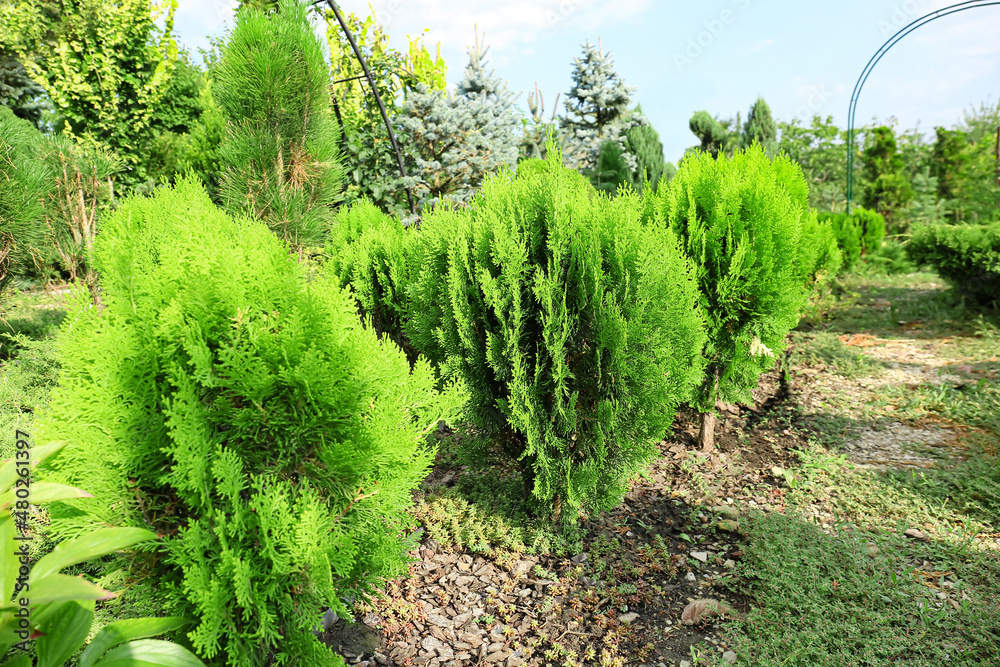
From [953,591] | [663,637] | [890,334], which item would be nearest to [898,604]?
[953,591]

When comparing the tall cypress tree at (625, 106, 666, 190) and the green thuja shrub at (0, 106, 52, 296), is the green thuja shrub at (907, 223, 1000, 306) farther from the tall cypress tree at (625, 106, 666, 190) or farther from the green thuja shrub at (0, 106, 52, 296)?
the green thuja shrub at (0, 106, 52, 296)

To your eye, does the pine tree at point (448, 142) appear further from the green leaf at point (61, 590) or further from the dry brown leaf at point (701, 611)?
the green leaf at point (61, 590)

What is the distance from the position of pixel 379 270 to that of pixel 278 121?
6.46ft

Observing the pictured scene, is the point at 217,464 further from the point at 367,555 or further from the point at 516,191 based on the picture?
the point at 516,191

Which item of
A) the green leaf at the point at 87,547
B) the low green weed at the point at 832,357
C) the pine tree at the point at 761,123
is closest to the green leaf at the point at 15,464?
the green leaf at the point at 87,547

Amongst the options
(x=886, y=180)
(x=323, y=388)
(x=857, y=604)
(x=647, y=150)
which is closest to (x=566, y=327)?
(x=323, y=388)

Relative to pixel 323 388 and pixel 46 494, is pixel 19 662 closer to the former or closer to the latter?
pixel 46 494

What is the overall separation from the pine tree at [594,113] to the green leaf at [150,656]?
13.4 metres

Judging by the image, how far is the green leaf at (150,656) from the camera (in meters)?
1.65

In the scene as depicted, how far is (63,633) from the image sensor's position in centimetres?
172

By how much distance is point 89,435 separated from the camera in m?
1.81

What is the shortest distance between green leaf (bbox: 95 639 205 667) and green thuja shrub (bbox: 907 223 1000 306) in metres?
9.56

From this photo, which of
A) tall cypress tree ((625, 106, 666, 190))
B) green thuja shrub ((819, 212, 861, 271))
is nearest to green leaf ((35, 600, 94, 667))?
green thuja shrub ((819, 212, 861, 271))

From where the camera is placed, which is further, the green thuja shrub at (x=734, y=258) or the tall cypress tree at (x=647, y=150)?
the tall cypress tree at (x=647, y=150)
